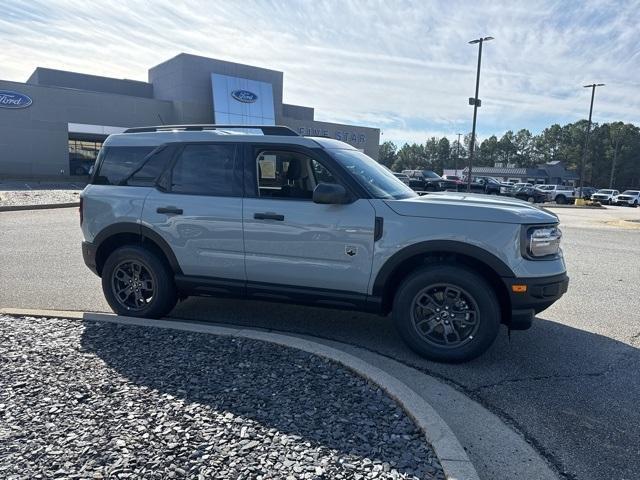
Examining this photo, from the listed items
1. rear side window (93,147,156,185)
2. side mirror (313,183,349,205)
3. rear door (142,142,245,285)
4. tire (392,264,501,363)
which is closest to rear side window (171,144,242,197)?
rear door (142,142,245,285)

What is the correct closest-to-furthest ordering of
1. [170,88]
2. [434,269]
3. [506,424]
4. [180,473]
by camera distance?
[180,473], [506,424], [434,269], [170,88]

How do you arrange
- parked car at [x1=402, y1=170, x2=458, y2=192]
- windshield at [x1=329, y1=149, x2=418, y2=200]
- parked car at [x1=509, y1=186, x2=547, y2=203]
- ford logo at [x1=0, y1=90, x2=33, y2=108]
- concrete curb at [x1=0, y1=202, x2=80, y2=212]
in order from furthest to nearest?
parked car at [x1=509, y1=186, x2=547, y2=203], parked car at [x1=402, y1=170, x2=458, y2=192], ford logo at [x1=0, y1=90, x2=33, y2=108], concrete curb at [x1=0, y1=202, x2=80, y2=212], windshield at [x1=329, y1=149, x2=418, y2=200]

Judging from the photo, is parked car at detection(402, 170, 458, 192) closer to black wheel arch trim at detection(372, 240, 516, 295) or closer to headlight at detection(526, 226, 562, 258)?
headlight at detection(526, 226, 562, 258)

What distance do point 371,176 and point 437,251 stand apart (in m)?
1.04

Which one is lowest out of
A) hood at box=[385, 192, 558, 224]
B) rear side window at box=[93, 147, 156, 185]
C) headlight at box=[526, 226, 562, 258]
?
headlight at box=[526, 226, 562, 258]

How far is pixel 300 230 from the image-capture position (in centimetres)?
436

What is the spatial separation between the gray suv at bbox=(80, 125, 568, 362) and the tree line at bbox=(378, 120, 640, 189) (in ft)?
304

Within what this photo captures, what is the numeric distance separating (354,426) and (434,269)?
166 cm

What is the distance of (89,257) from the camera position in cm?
520

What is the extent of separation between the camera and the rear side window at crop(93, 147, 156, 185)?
504cm

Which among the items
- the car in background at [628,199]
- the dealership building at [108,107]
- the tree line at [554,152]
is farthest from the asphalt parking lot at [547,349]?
the tree line at [554,152]

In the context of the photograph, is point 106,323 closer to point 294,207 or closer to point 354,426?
point 294,207

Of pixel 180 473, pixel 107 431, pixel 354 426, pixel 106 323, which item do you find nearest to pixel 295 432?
pixel 354 426

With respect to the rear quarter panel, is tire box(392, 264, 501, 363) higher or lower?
lower
